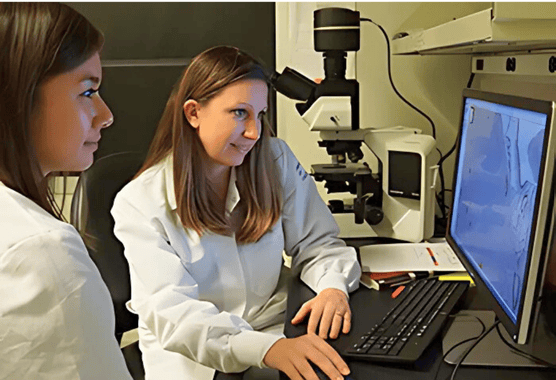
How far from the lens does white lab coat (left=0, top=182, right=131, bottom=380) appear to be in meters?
0.67

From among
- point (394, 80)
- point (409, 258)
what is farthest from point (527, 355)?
point (394, 80)

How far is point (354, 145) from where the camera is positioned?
78.4 inches

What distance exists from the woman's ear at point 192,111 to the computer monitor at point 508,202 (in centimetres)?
58

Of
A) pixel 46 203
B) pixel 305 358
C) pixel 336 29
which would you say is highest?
pixel 336 29

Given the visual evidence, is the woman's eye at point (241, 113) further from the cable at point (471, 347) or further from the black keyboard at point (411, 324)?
the cable at point (471, 347)

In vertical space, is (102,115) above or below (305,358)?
above

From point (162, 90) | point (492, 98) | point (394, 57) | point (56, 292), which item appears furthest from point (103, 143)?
point (56, 292)

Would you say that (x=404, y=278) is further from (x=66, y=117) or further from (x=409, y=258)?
(x=66, y=117)

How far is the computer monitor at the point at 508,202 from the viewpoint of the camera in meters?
0.84

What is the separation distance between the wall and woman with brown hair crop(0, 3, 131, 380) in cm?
159

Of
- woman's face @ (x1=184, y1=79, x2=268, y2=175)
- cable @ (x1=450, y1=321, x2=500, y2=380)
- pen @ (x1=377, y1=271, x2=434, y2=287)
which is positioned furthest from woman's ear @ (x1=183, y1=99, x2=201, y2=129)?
cable @ (x1=450, y1=321, x2=500, y2=380)

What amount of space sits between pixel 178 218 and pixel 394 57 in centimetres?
121

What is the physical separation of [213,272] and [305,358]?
47cm

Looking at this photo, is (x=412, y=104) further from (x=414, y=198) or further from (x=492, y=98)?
(x=492, y=98)
